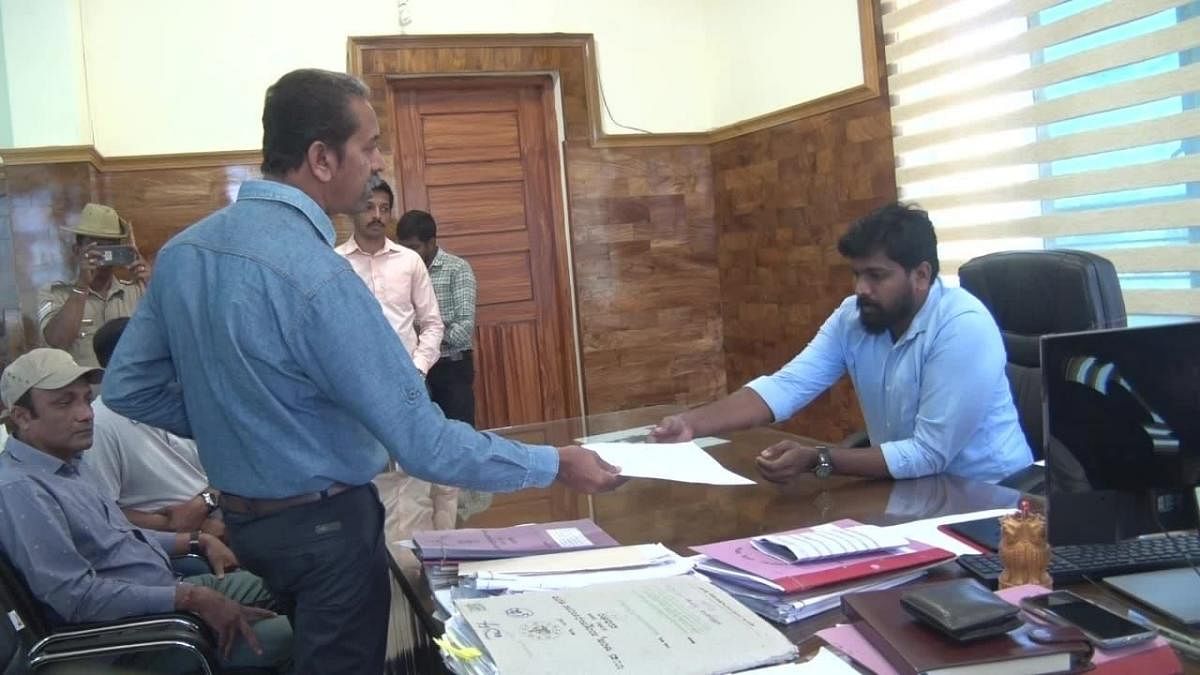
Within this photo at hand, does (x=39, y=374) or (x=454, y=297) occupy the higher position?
(x=454, y=297)

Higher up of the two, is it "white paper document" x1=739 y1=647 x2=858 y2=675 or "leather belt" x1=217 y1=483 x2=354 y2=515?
"leather belt" x1=217 y1=483 x2=354 y2=515

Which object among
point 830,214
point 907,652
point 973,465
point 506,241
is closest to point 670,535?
point 907,652

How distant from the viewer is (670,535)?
1.65 meters

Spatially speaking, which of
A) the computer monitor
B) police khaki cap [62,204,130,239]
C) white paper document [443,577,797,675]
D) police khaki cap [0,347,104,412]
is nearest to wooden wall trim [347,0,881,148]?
police khaki cap [62,204,130,239]

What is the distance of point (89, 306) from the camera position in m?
3.65

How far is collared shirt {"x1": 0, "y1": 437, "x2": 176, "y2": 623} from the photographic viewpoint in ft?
6.37

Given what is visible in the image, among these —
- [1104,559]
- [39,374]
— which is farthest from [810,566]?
[39,374]

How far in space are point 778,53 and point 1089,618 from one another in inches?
166

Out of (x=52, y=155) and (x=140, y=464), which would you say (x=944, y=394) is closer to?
(x=140, y=464)

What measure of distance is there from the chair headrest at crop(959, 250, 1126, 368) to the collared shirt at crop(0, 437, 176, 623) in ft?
6.45

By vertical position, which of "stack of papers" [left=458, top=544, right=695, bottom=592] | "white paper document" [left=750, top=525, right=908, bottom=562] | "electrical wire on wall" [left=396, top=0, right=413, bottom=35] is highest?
"electrical wire on wall" [left=396, top=0, right=413, bottom=35]

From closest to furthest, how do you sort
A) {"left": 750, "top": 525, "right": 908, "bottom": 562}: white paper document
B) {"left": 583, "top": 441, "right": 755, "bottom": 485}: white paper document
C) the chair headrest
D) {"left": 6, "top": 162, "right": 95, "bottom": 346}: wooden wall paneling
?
{"left": 750, "top": 525, "right": 908, "bottom": 562}: white paper document → {"left": 583, "top": 441, "right": 755, "bottom": 485}: white paper document → the chair headrest → {"left": 6, "top": 162, "right": 95, "bottom": 346}: wooden wall paneling

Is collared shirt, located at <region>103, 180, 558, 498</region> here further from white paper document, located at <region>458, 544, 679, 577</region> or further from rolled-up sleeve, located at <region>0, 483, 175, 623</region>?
rolled-up sleeve, located at <region>0, 483, 175, 623</region>

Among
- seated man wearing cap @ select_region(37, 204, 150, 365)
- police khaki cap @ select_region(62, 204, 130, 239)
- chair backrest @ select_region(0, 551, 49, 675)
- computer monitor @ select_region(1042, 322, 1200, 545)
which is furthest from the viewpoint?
police khaki cap @ select_region(62, 204, 130, 239)
